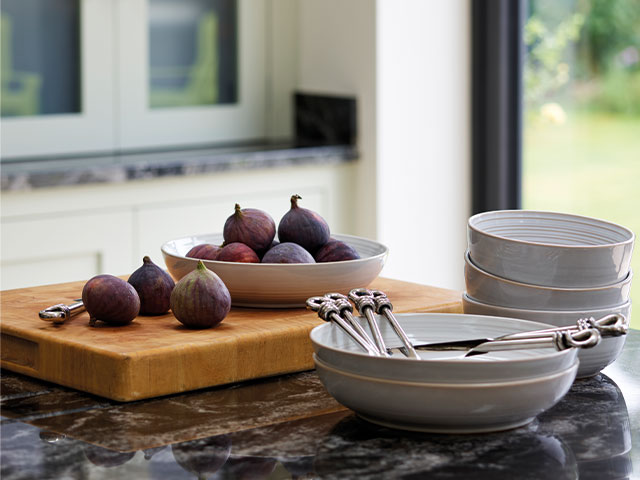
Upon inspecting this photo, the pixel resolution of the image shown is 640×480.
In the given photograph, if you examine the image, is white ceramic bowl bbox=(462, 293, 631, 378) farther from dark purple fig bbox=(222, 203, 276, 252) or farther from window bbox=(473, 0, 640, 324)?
window bbox=(473, 0, 640, 324)

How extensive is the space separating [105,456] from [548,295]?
49 cm

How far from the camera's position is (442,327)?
1071mm

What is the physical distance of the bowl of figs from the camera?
1.23 meters

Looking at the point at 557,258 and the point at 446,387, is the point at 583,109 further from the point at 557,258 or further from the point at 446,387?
the point at 446,387

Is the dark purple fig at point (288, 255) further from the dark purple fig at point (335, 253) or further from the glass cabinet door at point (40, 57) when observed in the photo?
the glass cabinet door at point (40, 57)

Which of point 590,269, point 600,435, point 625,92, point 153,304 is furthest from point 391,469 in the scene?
point 625,92

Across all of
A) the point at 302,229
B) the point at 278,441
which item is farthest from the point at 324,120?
the point at 278,441

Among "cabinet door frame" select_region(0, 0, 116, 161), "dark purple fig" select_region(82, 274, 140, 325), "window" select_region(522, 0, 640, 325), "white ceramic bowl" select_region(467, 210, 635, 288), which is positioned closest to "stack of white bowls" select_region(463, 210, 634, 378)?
"white ceramic bowl" select_region(467, 210, 635, 288)

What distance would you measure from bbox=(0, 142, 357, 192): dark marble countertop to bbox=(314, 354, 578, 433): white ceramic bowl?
180cm

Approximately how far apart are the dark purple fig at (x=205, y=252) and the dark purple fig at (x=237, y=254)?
17 mm

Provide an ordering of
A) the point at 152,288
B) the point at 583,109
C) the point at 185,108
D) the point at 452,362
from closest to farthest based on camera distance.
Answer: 1. the point at 452,362
2. the point at 152,288
3. the point at 583,109
4. the point at 185,108

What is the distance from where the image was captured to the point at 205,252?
1.28m

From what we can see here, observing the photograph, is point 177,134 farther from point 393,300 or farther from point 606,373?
point 606,373

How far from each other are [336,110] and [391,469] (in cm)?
250
